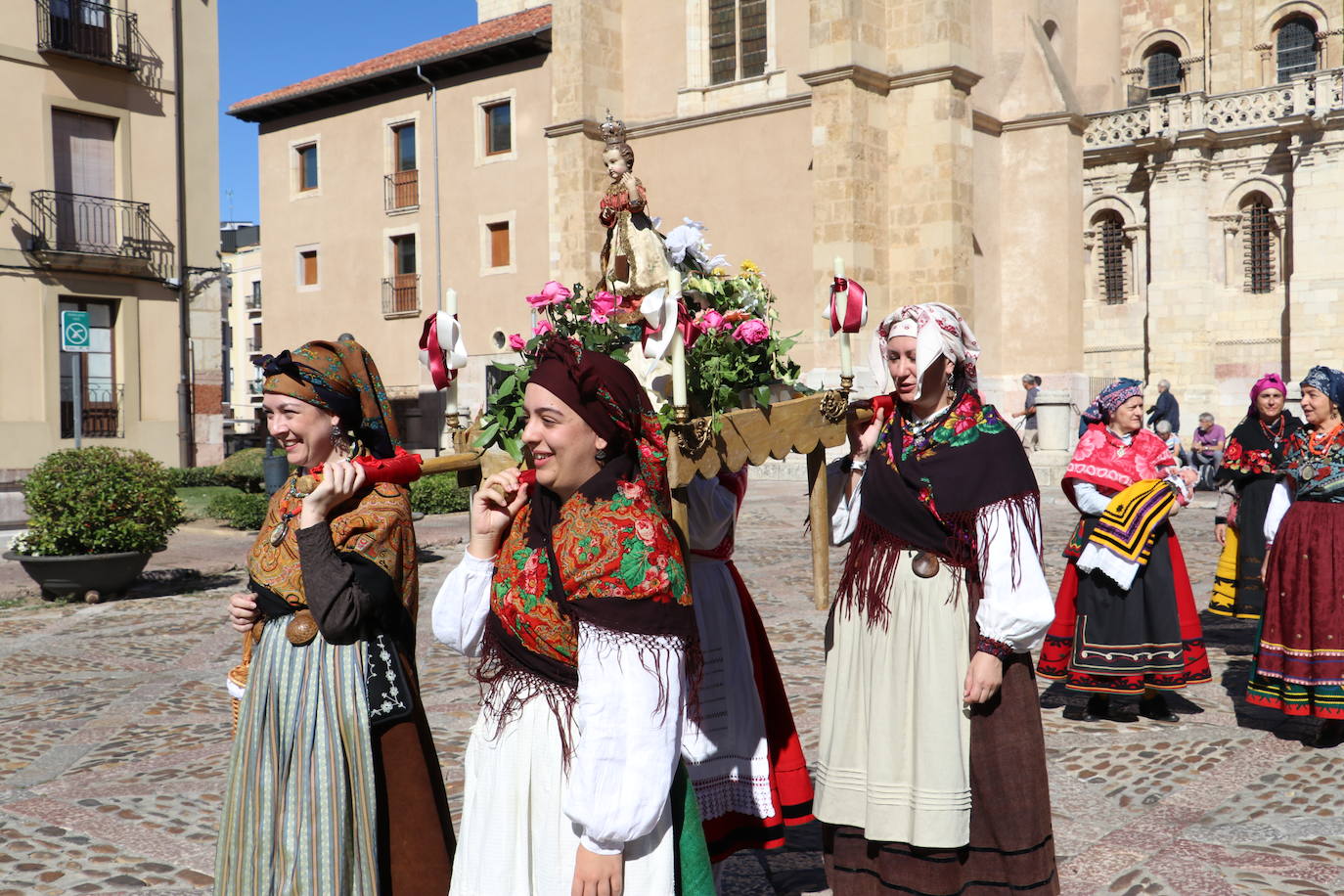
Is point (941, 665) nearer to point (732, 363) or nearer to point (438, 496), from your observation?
point (732, 363)

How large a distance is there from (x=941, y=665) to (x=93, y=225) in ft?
70.9

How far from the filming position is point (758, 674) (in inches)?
160

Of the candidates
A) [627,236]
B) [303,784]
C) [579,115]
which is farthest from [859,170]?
[303,784]

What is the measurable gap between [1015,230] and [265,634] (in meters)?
25.7

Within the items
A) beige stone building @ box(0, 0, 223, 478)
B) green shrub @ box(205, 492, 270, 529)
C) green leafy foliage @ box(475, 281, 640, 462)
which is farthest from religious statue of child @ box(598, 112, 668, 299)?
beige stone building @ box(0, 0, 223, 478)

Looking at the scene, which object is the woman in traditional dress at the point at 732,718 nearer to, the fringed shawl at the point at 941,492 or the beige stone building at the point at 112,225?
the fringed shawl at the point at 941,492

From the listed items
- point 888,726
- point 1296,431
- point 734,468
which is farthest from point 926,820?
point 1296,431

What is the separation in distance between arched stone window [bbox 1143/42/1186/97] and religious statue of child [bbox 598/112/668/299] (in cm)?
3570

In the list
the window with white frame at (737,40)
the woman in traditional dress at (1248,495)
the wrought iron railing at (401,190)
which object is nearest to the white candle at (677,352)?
the woman in traditional dress at (1248,495)

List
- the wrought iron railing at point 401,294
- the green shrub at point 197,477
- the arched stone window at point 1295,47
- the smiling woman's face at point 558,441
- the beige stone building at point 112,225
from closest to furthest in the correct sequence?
the smiling woman's face at point 558,441, the beige stone building at point 112,225, the green shrub at point 197,477, the wrought iron railing at point 401,294, the arched stone window at point 1295,47

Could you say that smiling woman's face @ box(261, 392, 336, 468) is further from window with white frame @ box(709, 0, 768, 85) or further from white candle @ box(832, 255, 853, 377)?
window with white frame @ box(709, 0, 768, 85)

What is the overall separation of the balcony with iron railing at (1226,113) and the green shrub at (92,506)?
27166 mm

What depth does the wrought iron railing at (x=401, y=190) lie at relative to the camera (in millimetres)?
31797

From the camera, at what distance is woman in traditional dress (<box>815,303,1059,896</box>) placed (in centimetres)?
346
